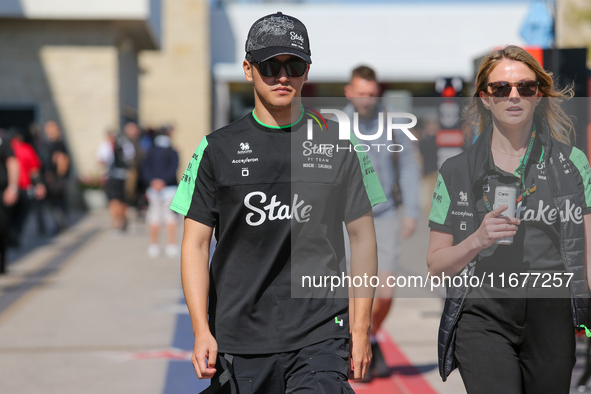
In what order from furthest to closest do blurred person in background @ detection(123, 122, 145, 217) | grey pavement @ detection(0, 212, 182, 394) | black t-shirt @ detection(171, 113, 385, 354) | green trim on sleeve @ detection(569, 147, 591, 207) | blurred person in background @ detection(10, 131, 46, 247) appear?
1. blurred person in background @ detection(123, 122, 145, 217)
2. blurred person in background @ detection(10, 131, 46, 247)
3. grey pavement @ detection(0, 212, 182, 394)
4. green trim on sleeve @ detection(569, 147, 591, 207)
5. black t-shirt @ detection(171, 113, 385, 354)

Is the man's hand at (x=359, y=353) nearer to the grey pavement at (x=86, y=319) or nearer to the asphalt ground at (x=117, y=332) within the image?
the asphalt ground at (x=117, y=332)

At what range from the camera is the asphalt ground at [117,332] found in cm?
582

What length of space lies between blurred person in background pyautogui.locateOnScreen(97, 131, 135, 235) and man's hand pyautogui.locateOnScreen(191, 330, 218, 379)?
13.0 meters

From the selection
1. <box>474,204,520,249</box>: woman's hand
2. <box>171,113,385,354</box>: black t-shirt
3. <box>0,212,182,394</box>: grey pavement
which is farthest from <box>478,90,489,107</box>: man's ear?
<box>0,212,182,394</box>: grey pavement

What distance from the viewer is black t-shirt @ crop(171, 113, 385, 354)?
301cm

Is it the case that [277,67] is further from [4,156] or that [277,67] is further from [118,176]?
[118,176]

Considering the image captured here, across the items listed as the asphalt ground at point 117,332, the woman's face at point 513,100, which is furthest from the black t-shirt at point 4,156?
the woman's face at point 513,100

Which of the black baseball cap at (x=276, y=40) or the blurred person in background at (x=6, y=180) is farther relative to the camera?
the blurred person in background at (x=6, y=180)

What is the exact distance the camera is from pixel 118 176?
15711mm

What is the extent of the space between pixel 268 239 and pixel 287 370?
1.63 ft

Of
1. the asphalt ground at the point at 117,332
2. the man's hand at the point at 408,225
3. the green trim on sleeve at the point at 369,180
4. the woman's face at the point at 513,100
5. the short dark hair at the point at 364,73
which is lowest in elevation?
the asphalt ground at the point at 117,332

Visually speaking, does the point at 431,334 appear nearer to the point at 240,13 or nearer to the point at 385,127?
the point at 385,127

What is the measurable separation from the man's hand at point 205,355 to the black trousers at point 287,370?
0.09 metres

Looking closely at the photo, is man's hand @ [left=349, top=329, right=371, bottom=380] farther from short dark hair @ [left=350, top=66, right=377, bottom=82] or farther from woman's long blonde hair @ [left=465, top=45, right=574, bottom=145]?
short dark hair @ [left=350, top=66, right=377, bottom=82]
